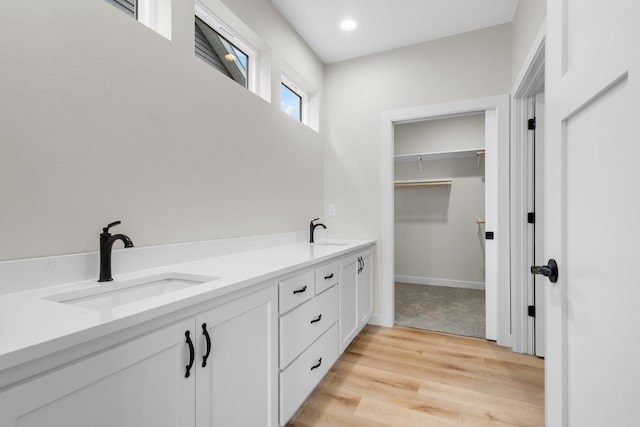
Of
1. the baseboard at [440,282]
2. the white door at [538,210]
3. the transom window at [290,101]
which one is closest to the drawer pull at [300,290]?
the transom window at [290,101]

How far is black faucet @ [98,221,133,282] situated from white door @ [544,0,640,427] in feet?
4.70

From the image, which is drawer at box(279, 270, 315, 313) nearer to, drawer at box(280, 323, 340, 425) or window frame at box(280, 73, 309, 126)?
drawer at box(280, 323, 340, 425)

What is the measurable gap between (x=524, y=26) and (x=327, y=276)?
220 cm

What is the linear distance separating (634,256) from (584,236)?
21 cm

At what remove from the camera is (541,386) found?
187 centimetres

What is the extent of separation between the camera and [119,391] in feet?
2.36

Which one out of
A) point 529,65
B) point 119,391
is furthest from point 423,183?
point 119,391

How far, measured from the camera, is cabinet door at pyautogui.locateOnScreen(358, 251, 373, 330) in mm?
2508

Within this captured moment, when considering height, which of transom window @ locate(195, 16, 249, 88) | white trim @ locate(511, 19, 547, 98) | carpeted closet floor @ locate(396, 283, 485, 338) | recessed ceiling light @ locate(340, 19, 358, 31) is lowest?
carpeted closet floor @ locate(396, 283, 485, 338)

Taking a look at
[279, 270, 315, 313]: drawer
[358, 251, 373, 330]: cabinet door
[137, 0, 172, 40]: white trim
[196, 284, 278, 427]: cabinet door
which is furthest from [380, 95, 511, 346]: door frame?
[137, 0, 172, 40]: white trim

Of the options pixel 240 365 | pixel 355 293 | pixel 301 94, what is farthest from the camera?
A: pixel 301 94

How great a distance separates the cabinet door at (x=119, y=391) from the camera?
1.89 feet

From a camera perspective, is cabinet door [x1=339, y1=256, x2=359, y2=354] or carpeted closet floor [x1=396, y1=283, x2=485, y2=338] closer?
cabinet door [x1=339, y1=256, x2=359, y2=354]

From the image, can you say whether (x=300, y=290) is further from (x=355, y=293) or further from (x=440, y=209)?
(x=440, y=209)
